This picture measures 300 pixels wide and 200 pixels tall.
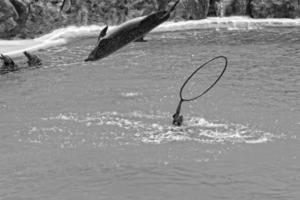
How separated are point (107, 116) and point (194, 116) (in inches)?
89.9

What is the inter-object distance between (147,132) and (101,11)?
2219 cm

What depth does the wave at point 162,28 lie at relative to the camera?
28.5m

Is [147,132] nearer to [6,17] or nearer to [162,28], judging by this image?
[6,17]

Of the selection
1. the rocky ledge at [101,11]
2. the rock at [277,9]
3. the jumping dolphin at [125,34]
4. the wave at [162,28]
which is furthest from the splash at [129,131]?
the rock at [277,9]

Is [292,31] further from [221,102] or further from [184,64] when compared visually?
[221,102]

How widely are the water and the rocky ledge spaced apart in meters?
9.11

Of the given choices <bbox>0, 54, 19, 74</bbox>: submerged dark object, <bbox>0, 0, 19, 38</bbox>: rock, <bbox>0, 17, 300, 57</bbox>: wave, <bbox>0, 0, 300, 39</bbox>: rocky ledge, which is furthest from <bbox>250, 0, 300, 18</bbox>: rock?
<bbox>0, 54, 19, 74</bbox>: submerged dark object

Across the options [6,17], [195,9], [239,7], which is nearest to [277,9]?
[239,7]

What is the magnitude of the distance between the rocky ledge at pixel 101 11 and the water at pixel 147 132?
911cm

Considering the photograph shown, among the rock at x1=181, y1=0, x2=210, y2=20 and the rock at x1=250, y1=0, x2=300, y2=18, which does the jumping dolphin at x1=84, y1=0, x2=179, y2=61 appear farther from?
the rock at x1=250, y1=0, x2=300, y2=18

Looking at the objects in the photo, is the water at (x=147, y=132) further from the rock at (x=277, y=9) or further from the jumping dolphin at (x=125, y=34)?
the rock at (x=277, y=9)

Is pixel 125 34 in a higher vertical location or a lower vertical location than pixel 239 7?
higher

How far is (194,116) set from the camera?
14820 mm

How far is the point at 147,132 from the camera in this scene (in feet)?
44.4
